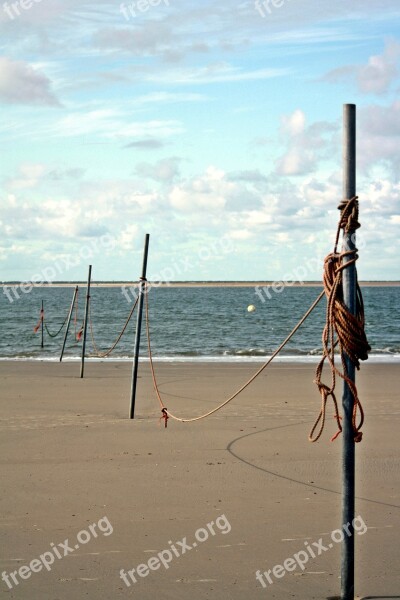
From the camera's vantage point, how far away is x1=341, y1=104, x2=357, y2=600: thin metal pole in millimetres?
4172

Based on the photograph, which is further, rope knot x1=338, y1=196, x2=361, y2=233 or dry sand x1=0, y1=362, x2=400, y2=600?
dry sand x1=0, y1=362, x2=400, y2=600

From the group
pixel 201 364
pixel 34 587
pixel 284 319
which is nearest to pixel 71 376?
pixel 201 364

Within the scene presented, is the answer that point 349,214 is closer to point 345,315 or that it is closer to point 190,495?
point 345,315

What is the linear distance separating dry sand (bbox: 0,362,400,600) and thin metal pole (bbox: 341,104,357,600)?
2.84 ft

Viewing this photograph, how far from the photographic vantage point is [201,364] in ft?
64.8

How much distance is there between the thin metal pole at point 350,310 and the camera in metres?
4.17

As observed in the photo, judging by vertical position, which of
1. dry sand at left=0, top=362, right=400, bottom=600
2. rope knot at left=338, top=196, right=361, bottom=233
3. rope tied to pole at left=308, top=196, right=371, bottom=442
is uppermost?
rope knot at left=338, top=196, right=361, bottom=233

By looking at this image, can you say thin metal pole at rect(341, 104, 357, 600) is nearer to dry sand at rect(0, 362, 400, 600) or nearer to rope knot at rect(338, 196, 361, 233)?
rope knot at rect(338, 196, 361, 233)

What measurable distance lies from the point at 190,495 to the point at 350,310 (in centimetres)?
319

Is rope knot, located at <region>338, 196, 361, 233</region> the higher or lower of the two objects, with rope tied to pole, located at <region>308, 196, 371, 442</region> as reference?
higher

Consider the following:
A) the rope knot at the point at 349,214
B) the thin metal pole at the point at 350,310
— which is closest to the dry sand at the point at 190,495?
the thin metal pole at the point at 350,310

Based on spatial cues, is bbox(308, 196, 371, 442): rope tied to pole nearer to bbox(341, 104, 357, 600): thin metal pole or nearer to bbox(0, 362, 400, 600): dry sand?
bbox(341, 104, 357, 600): thin metal pole

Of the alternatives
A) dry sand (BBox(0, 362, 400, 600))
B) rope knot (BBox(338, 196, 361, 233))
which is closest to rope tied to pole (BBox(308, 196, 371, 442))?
rope knot (BBox(338, 196, 361, 233))

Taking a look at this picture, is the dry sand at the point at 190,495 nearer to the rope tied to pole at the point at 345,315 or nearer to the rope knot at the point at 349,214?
the rope tied to pole at the point at 345,315
